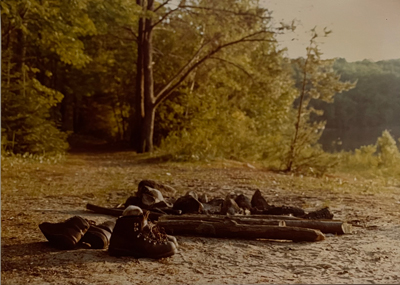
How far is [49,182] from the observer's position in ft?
27.7

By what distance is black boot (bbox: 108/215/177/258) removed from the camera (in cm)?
366

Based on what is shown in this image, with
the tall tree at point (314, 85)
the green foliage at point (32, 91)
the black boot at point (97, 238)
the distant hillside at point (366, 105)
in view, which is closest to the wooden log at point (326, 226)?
the black boot at point (97, 238)

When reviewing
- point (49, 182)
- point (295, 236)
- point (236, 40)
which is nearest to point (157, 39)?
Answer: point (236, 40)

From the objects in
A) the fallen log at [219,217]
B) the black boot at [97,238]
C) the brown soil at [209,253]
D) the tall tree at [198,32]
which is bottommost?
the brown soil at [209,253]

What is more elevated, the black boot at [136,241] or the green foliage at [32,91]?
the green foliage at [32,91]

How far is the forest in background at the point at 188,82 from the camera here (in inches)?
427

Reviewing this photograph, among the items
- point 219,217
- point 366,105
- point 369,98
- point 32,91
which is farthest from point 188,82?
point 219,217

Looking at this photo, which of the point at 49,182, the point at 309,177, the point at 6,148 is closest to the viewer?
the point at 49,182

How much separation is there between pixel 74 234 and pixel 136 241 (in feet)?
1.80

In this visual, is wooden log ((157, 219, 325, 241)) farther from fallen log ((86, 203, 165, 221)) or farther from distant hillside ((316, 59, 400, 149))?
distant hillside ((316, 59, 400, 149))

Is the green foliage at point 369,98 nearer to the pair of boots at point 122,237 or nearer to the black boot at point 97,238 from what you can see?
the pair of boots at point 122,237

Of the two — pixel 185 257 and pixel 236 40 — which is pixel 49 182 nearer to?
pixel 185 257

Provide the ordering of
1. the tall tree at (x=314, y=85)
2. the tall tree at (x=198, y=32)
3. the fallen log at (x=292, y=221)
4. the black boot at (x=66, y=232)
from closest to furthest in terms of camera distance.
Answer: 1. the black boot at (x=66, y=232)
2. the fallen log at (x=292, y=221)
3. the tall tree at (x=314, y=85)
4. the tall tree at (x=198, y=32)

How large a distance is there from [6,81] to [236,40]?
7.15 metres
